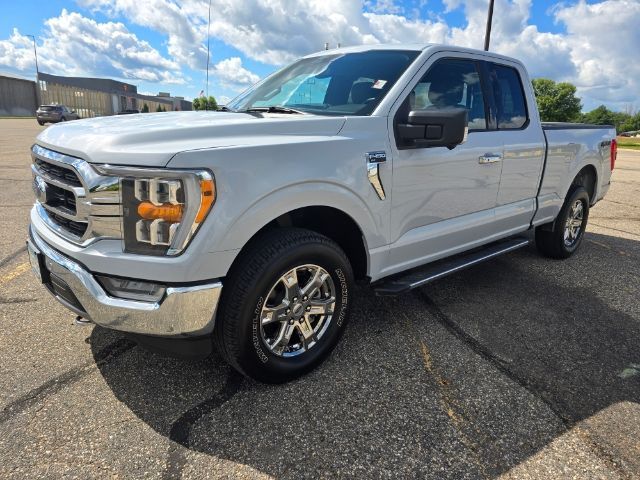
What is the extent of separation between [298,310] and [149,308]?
32.8 inches

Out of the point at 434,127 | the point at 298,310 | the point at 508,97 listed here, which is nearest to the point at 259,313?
the point at 298,310

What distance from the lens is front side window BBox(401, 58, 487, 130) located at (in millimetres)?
3283

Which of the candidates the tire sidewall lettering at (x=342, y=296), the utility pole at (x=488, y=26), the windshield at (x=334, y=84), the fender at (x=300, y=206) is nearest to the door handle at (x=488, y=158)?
the windshield at (x=334, y=84)

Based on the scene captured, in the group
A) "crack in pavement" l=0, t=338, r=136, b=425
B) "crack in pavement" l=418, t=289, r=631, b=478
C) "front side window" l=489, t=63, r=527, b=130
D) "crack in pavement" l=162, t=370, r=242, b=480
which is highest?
"front side window" l=489, t=63, r=527, b=130

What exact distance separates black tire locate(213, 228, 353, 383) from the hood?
536 mm

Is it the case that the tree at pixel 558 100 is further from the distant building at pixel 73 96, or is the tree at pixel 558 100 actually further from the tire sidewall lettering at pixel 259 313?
the tire sidewall lettering at pixel 259 313

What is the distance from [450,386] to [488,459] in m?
0.58

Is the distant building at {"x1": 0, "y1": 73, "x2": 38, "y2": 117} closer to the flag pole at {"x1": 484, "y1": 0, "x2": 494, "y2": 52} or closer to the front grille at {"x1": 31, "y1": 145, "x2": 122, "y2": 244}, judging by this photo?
the flag pole at {"x1": 484, "y1": 0, "x2": 494, "y2": 52}

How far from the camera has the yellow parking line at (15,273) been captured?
161 inches

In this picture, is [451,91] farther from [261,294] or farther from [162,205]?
[162,205]

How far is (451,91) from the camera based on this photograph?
3629 millimetres

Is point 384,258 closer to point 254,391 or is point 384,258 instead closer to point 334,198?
point 334,198

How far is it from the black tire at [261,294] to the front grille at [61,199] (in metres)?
0.86

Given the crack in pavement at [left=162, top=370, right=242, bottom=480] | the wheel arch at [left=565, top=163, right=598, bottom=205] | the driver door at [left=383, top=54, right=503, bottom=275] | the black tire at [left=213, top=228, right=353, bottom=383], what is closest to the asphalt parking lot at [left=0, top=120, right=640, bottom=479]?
the crack in pavement at [left=162, top=370, right=242, bottom=480]
